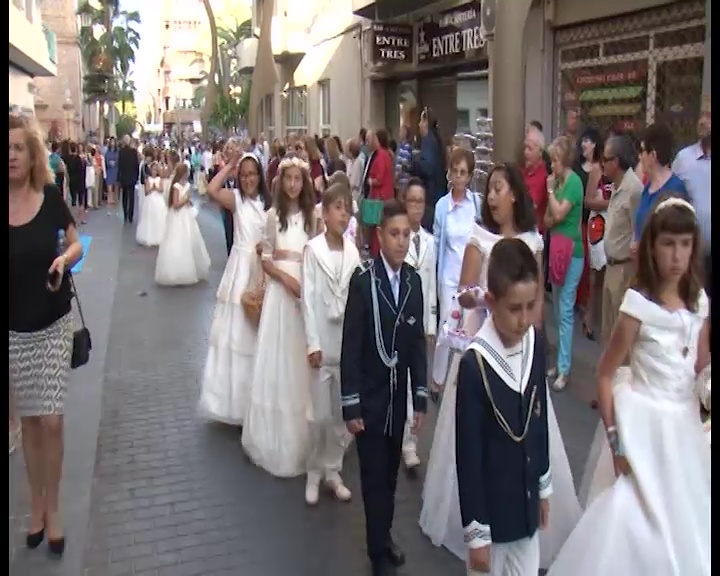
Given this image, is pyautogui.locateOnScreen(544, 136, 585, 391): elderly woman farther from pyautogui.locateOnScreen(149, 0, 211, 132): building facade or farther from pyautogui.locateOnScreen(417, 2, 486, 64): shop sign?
pyautogui.locateOnScreen(149, 0, 211, 132): building facade

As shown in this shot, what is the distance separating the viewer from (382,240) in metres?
4.07

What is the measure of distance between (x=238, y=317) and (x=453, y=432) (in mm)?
2480

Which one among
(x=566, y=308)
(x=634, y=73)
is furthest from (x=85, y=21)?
(x=566, y=308)

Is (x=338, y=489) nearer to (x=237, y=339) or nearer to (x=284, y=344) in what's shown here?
(x=284, y=344)

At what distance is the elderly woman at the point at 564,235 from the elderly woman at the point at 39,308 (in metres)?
3.92

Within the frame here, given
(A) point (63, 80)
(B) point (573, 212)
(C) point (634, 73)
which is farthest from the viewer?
(A) point (63, 80)

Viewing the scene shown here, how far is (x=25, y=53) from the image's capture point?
82.8 feet

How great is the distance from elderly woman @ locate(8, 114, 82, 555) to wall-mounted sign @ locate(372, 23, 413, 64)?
47.6 ft

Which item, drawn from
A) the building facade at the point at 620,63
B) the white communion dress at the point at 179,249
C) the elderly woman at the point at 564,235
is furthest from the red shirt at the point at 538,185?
the white communion dress at the point at 179,249

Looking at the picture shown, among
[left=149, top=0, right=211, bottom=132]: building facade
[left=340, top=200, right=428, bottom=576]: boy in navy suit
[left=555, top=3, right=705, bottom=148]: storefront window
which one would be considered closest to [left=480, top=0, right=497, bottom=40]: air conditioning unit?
[left=555, top=3, right=705, bottom=148]: storefront window

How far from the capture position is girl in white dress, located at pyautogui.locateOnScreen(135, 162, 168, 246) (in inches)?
671

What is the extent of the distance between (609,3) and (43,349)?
29.7 feet

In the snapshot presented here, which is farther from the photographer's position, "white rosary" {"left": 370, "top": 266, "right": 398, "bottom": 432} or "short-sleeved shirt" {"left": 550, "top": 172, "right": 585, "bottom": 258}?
"short-sleeved shirt" {"left": 550, "top": 172, "right": 585, "bottom": 258}

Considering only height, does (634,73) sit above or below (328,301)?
above
